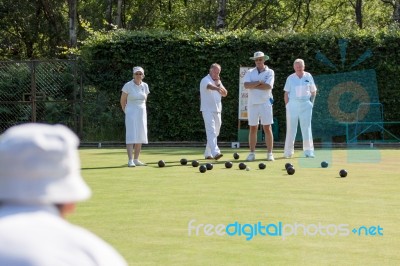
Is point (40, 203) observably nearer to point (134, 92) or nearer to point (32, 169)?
point (32, 169)

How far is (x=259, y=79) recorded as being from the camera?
18.1 m

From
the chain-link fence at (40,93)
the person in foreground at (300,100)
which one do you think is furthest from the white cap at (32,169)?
the chain-link fence at (40,93)

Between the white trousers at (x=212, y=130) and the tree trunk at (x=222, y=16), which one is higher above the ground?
the tree trunk at (x=222, y=16)

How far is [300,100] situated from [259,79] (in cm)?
134

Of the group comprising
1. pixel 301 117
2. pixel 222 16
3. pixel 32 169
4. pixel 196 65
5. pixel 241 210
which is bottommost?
pixel 241 210

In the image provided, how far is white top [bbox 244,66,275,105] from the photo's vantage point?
1808 cm

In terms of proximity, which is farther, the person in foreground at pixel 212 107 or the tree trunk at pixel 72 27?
the tree trunk at pixel 72 27

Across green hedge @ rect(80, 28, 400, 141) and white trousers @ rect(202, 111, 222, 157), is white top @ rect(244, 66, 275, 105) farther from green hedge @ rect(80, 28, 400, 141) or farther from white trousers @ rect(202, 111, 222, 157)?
green hedge @ rect(80, 28, 400, 141)

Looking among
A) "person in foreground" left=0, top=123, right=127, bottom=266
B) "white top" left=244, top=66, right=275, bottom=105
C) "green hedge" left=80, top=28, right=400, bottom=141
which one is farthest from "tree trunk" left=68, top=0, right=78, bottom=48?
"person in foreground" left=0, top=123, right=127, bottom=266

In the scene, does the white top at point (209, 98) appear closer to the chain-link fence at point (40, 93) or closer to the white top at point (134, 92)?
the white top at point (134, 92)

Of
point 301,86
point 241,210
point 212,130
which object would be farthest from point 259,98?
point 241,210

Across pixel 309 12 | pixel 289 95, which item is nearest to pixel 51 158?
pixel 289 95

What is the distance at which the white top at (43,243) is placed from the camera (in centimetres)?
201

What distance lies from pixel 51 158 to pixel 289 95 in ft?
56.4
